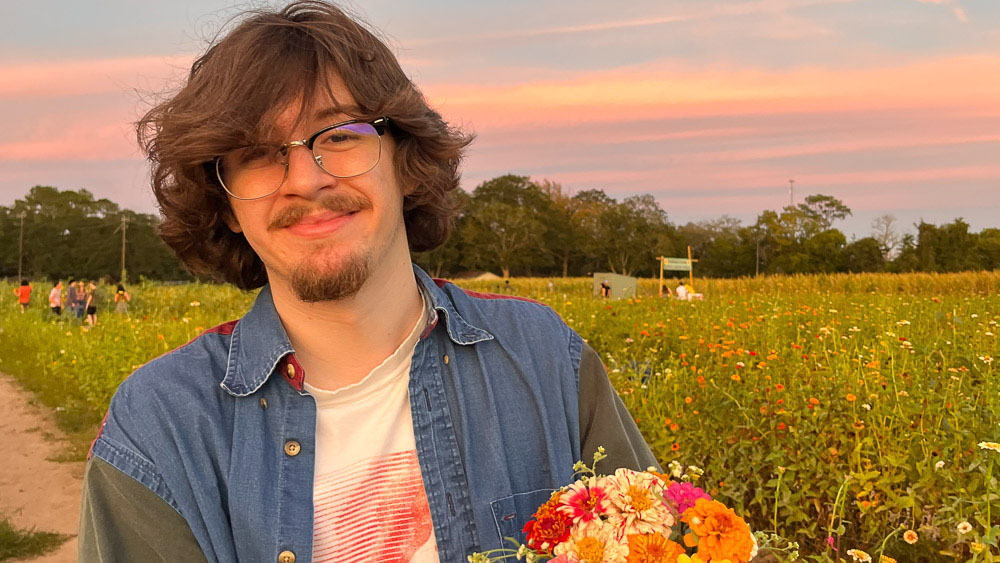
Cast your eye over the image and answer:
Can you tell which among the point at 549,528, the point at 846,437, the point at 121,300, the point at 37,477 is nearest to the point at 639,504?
the point at 549,528

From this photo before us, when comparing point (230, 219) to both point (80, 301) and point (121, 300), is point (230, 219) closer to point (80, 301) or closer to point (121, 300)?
point (80, 301)

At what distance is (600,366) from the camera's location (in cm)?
173

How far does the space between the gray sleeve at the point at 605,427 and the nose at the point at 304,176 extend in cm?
67

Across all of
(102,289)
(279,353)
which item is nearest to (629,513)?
(279,353)

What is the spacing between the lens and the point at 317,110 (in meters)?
1.66

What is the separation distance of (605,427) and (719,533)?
0.60m

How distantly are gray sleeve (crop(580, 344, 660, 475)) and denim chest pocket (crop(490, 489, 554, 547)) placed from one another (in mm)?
130

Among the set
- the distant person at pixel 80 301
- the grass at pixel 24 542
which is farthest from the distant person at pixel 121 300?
the grass at pixel 24 542

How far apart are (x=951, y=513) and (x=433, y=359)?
83.3 inches

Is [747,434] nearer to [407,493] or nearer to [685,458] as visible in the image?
[685,458]

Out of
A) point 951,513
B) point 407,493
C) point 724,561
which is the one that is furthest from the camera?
point 951,513

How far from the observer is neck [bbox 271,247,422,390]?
165 cm

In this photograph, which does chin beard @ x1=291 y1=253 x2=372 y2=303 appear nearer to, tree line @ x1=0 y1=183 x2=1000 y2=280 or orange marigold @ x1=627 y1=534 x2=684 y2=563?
orange marigold @ x1=627 y1=534 x2=684 y2=563

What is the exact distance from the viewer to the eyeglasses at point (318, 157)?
5.35ft
